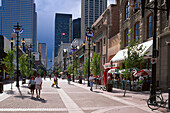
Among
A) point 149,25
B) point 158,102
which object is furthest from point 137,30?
point 158,102

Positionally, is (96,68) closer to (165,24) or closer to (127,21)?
(127,21)

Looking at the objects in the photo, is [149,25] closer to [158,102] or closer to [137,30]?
[137,30]

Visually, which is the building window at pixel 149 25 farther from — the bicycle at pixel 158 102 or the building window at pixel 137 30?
the bicycle at pixel 158 102

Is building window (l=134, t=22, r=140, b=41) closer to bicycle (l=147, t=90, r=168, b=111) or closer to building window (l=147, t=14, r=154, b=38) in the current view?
building window (l=147, t=14, r=154, b=38)

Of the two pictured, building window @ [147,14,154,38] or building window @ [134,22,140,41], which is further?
building window @ [134,22,140,41]

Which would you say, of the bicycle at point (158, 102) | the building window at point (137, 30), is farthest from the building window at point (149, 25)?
the bicycle at point (158, 102)

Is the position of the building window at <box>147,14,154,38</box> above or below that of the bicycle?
above

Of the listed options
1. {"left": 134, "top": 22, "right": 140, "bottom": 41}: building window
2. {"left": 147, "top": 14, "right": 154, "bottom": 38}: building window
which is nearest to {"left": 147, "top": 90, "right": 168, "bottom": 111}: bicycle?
{"left": 147, "top": 14, "right": 154, "bottom": 38}: building window

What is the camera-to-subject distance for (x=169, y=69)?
19297 millimetres

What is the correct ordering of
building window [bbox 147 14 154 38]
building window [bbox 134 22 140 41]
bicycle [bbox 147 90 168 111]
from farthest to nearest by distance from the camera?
building window [bbox 134 22 140 41]
building window [bbox 147 14 154 38]
bicycle [bbox 147 90 168 111]

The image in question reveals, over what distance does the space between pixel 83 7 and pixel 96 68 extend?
179 m

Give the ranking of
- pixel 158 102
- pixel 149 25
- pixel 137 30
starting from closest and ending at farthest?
pixel 158 102 → pixel 149 25 → pixel 137 30

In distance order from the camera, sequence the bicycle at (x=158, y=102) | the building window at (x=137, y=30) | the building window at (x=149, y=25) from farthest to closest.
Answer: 1. the building window at (x=137, y=30)
2. the building window at (x=149, y=25)
3. the bicycle at (x=158, y=102)

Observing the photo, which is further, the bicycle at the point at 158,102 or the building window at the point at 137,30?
the building window at the point at 137,30
